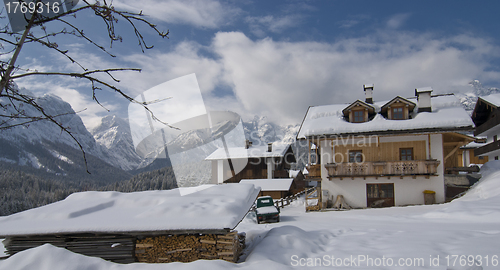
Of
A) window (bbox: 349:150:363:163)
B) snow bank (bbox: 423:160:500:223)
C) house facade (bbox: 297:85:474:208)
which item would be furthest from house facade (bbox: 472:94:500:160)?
window (bbox: 349:150:363:163)

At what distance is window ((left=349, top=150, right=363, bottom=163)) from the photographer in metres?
19.8

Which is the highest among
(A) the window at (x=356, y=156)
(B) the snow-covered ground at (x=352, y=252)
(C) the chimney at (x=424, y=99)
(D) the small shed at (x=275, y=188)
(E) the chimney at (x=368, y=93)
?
(E) the chimney at (x=368, y=93)

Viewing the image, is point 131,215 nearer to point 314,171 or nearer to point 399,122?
point 314,171

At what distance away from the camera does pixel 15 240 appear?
293 inches

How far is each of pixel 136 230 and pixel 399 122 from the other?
58.9 ft

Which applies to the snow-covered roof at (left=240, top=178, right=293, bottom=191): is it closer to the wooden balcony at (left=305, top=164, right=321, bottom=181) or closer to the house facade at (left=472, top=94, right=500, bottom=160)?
the wooden balcony at (left=305, top=164, right=321, bottom=181)

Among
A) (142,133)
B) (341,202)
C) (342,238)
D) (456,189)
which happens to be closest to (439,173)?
(456,189)

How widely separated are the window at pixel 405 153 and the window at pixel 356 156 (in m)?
2.62

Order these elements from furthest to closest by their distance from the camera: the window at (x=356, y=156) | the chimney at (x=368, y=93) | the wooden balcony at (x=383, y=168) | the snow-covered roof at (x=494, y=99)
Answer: the snow-covered roof at (x=494, y=99), the chimney at (x=368, y=93), the window at (x=356, y=156), the wooden balcony at (x=383, y=168)

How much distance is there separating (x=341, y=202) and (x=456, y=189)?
758 cm

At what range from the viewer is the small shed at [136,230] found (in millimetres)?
6832

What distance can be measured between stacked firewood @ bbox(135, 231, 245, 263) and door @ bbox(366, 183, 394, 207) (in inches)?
590

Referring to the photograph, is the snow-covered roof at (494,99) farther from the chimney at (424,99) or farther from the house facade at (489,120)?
the chimney at (424,99)

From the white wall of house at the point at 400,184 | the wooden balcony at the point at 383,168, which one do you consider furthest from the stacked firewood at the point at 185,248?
the white wall of house at the point at 400,184
